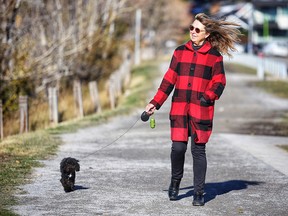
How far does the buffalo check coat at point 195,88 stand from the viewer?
8.02m

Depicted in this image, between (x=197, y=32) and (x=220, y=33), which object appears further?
(x=220, y=33)

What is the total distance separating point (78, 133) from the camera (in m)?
15.3

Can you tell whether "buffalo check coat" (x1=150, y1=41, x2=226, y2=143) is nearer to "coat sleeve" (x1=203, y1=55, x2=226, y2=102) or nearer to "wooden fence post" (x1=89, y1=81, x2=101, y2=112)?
"coat sleeve" (x1=203, y1=55, x2=226, y2=102)

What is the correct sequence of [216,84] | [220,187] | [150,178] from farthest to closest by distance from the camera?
[150,178], [220,187], [216,84]

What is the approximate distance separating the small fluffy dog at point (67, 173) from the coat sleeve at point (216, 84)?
164 centimetres

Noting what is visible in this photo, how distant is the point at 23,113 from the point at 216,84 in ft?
33.1

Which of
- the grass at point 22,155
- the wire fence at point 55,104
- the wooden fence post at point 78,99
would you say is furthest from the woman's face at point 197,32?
the wooden fence post at point 78,99

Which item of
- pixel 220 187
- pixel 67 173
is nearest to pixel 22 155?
pixel 67 173

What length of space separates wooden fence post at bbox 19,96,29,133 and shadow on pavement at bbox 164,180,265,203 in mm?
8433

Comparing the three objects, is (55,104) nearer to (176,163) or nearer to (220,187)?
(220,187)

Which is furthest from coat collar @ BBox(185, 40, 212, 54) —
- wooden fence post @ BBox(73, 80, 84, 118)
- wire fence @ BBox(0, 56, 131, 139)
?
wooden fence post @ BBox(73, 80, 84, 118)

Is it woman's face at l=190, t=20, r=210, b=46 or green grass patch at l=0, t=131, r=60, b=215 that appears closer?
woman's face at l=190, t=20, r=210, b=46

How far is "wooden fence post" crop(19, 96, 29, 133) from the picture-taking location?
1731 centimetres

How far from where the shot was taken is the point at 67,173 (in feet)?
27.8
